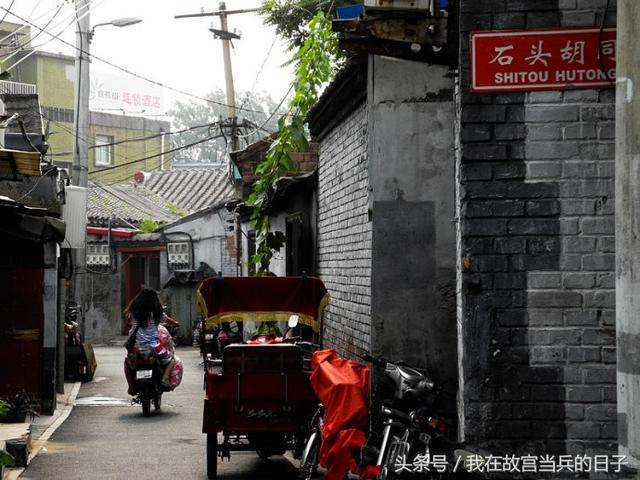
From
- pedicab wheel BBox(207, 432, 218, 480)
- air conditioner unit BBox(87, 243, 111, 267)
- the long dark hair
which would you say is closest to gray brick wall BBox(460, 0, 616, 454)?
pedicab wheel BBox(207, 432, 218, 480)

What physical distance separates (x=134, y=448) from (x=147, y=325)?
3.49 meters

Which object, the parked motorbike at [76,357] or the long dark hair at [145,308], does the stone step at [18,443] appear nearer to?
the long dark hair at [145,308]

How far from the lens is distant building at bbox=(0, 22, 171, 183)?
143 ft

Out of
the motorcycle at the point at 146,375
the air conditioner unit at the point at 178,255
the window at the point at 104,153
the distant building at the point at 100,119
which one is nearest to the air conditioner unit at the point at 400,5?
the motorcycle at the point at 146,375

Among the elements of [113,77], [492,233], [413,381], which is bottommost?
[413,381]

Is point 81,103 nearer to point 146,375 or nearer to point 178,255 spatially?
point 146,375

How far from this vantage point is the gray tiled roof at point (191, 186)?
40.4 meters

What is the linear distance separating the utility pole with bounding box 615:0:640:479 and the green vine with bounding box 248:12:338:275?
8.64 meters

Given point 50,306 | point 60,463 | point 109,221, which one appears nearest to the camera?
point 60,463

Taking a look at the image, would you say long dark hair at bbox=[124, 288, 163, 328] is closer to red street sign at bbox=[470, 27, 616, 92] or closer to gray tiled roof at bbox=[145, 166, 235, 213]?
red street sign at bbox=[470, 27, 616, 92]

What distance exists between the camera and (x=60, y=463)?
419 inches

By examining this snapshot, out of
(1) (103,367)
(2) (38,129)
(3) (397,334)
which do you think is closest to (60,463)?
(3) (397,334)

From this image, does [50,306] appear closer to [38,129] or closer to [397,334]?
[38,129]

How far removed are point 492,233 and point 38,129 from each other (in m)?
Answer: 13.7
